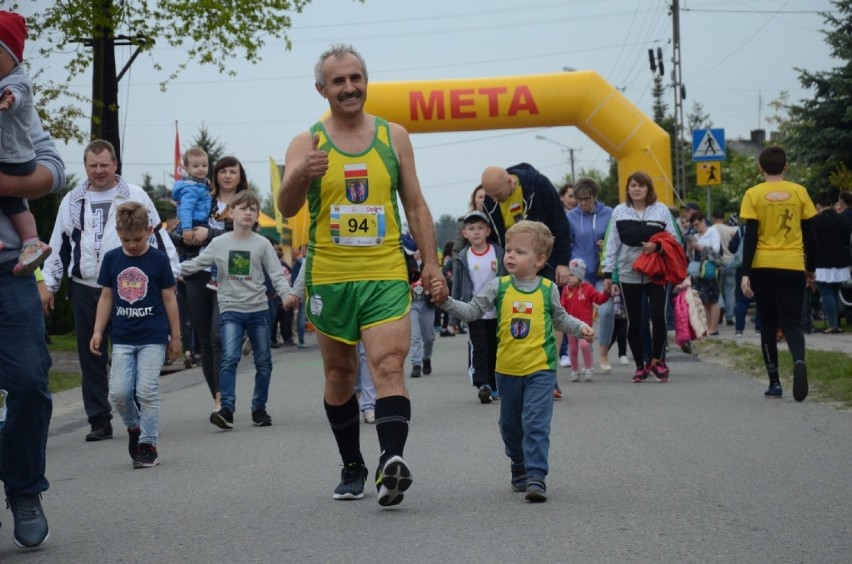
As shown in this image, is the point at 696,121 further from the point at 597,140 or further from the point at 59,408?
the point at 59,408

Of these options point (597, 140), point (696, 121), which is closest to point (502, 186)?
point (597, 140)

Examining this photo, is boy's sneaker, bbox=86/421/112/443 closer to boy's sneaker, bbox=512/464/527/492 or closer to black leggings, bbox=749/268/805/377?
boy's sneaker, bbox=512/464/527/492

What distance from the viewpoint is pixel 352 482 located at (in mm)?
6918

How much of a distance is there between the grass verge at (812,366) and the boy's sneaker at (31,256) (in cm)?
666

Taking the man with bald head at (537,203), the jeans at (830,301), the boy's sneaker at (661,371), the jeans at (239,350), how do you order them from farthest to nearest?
the jeans at (830,301), the boy's sneaker at (661,371), the man with bald head at (537,203), the jeans at (239,350)

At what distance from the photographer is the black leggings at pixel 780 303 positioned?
36.4 feet

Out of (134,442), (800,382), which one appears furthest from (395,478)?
(800,382)

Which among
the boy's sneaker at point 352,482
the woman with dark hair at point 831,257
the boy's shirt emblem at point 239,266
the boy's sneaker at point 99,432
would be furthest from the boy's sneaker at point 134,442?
the woman with dark hair at point 831,257

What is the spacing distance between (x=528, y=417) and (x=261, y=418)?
168 inches

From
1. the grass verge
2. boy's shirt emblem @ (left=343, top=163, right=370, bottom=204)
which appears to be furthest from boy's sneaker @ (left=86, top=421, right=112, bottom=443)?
the grass verge

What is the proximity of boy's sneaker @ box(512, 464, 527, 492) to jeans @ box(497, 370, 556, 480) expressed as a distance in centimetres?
3

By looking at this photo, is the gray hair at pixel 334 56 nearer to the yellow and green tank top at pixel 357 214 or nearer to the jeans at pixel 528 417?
the yellow and green tank top at pixel 357 214

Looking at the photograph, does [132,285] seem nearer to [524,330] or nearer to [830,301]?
[524,330]

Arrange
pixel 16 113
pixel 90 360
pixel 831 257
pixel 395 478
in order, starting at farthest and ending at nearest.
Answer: pixel 831 257
pixel 90 360
pixel 395 478
pixel 16 113
